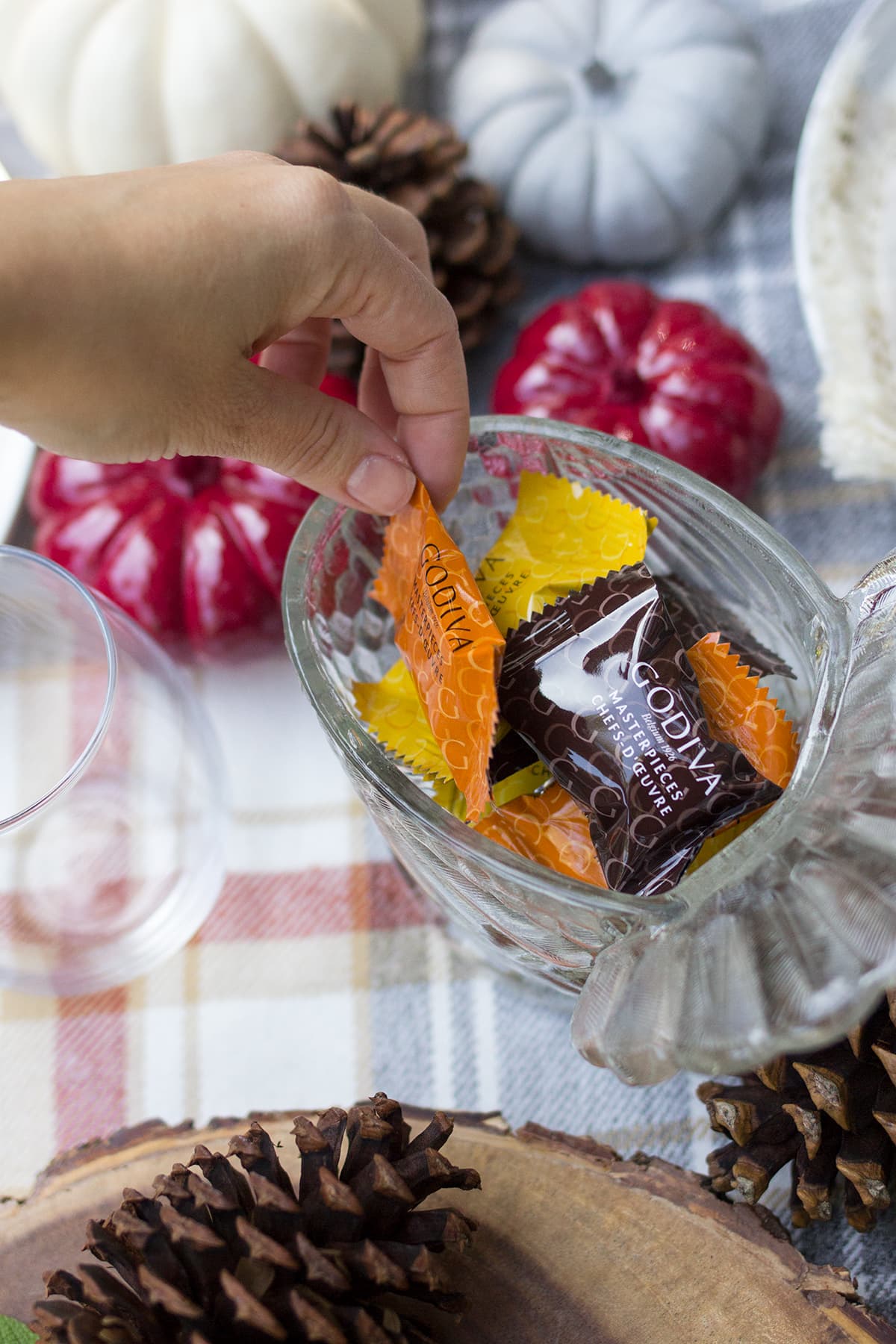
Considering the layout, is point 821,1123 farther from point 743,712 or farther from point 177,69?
point 177,69

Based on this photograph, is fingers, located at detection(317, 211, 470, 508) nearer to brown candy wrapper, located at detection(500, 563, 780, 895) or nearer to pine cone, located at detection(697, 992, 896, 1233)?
brown candy wrapper, located at detection(500, 563, 780, 895)

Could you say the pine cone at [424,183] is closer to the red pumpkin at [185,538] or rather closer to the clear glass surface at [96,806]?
the red pumpkin at [185,538]

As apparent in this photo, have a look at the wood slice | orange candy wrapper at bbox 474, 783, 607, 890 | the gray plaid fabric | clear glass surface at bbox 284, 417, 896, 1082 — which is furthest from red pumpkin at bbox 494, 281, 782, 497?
the wood slice

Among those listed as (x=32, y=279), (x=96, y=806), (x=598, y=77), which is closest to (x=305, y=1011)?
(x=96, y=806)

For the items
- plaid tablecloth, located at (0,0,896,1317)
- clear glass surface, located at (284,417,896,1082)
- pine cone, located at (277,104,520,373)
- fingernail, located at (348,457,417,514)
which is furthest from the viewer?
pine cone, located at (277,104,520,373)

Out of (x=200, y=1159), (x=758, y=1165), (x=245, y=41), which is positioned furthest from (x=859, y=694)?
(x=245, y=41)

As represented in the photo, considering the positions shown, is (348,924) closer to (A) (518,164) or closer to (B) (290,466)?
(B) (290,466)
